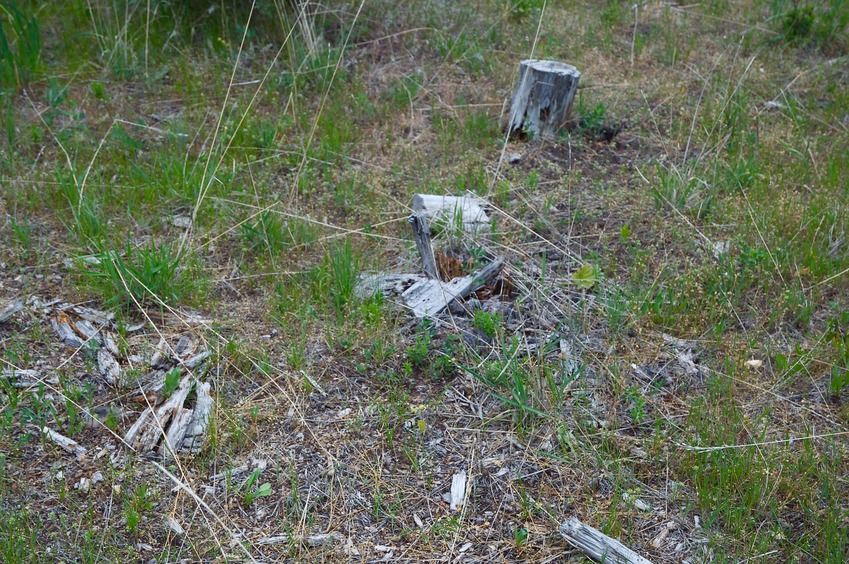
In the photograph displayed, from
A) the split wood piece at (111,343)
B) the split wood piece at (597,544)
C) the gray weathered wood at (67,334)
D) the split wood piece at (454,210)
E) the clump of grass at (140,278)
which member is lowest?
the gray weathered wood at (67,334)

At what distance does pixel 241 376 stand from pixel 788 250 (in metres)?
2.95

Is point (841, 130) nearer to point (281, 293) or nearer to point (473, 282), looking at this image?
point (473, 282)

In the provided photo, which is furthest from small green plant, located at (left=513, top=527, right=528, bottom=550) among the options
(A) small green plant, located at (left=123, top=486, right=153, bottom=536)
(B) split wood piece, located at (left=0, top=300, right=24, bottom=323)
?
(B) split wood piece, located at (left=0, top=300, right=24, bottom=323)

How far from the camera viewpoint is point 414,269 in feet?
13.8

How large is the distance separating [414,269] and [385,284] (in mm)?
213

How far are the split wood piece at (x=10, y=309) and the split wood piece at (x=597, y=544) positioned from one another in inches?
108

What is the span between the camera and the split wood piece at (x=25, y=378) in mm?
3427

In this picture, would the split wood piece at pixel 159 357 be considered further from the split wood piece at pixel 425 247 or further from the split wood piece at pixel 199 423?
the split wood piece at pixel 425 247

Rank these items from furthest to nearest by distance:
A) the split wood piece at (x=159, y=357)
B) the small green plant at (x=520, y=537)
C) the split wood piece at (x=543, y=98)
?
the split wood piece at (x=543, y=98), the split wood piece at (x=159, y=357), the small green plant at (x=520, y=537)

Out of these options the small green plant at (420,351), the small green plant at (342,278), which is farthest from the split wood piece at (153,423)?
the small green plant at (420,351)

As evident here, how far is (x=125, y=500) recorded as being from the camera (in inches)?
116

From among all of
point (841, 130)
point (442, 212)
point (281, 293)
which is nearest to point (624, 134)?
point (841, 130)

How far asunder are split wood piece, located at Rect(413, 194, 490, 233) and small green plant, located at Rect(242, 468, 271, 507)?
176 cm

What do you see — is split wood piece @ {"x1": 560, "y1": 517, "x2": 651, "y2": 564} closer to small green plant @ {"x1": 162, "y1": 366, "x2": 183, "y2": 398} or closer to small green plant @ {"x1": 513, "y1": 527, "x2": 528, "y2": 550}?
small green plant @ {"x1": 513, "y1": 527, "x2": 528, "y2": 550}
